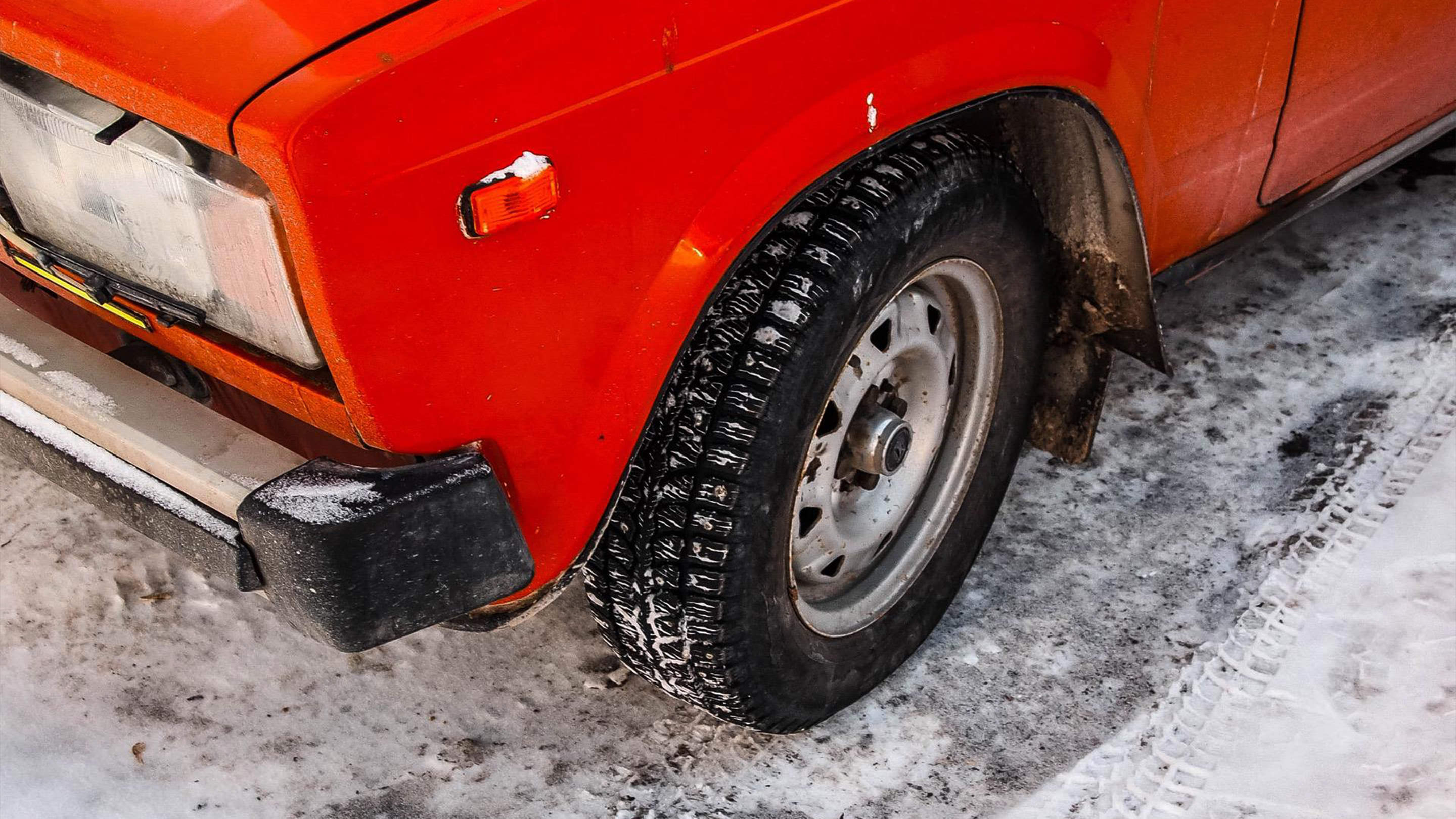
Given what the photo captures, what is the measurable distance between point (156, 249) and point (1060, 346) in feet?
5.64

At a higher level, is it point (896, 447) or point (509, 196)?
point (509, 196)

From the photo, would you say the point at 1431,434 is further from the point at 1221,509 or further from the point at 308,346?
the point at 308,346

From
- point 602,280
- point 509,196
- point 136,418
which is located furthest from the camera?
point 136,418

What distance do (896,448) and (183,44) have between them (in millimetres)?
1302

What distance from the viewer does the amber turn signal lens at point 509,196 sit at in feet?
4.74

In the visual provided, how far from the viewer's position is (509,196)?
1.46 m

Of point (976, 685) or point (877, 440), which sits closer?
point (877, 440)

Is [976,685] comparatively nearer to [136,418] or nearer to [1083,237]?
[1083,237]

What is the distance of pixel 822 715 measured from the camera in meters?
2.24

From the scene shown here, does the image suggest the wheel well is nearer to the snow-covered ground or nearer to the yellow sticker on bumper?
the snow-covered ground

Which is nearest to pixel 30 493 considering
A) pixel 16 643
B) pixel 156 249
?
pixel 16 643

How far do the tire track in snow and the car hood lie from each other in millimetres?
1664

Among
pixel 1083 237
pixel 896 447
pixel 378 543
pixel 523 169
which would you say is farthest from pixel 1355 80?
pixel 378 543

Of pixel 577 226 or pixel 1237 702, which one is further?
pixel 1237 702
